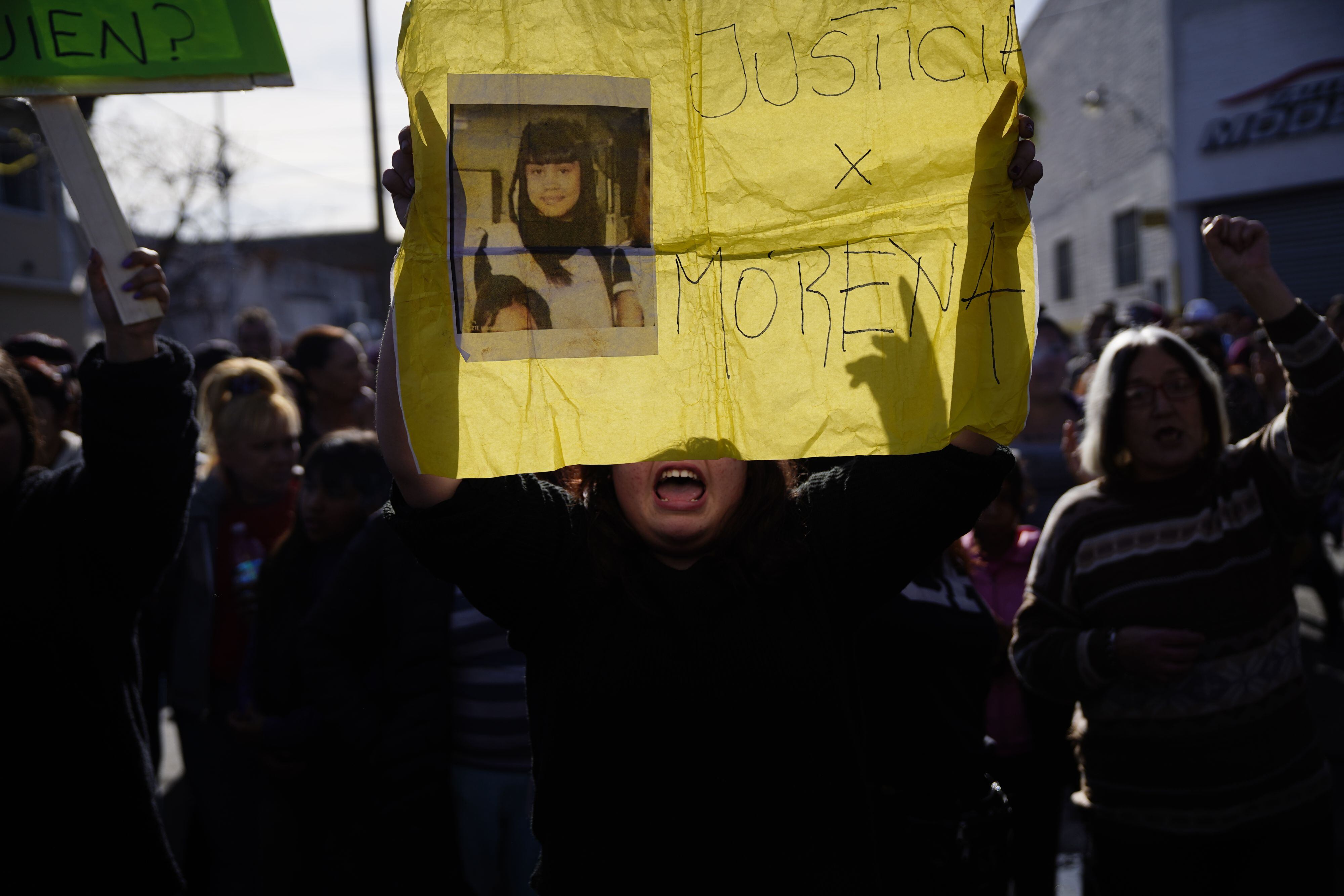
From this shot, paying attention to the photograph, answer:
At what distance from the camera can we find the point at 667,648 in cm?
162

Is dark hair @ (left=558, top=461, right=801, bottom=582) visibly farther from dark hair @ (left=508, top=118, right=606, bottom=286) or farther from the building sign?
the building sign

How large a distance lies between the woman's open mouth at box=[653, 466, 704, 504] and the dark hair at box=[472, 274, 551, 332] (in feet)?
1.09

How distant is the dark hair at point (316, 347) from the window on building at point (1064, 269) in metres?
23.8

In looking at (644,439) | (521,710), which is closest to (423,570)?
(521,710)

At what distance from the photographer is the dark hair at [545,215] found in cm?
146

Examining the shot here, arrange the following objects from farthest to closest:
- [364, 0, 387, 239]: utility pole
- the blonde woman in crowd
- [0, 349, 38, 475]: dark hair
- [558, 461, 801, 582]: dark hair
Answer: [364, 0, 387, 239]: utility pole
the blonde woman in crowd
[0, 349, 38, 475]: dark hair
[558, 461, 801, 582]: dark hair

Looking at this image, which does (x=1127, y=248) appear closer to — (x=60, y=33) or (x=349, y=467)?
(x=349, y=467)

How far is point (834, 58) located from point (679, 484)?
63 centimetres

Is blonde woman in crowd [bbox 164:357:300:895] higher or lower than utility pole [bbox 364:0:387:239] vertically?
lower

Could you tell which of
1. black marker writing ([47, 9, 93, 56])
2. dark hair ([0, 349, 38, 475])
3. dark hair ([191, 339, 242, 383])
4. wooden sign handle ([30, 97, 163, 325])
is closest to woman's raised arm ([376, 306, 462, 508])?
wooden sign handle ([30, 97, 163, 325])

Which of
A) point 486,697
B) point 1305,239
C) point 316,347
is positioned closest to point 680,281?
point 486,697

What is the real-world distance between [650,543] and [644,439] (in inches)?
9.6

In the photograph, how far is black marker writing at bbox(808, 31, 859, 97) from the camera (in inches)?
60.7

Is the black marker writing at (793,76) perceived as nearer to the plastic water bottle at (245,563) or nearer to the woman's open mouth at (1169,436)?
the woman's open mouth at (1169,436)
